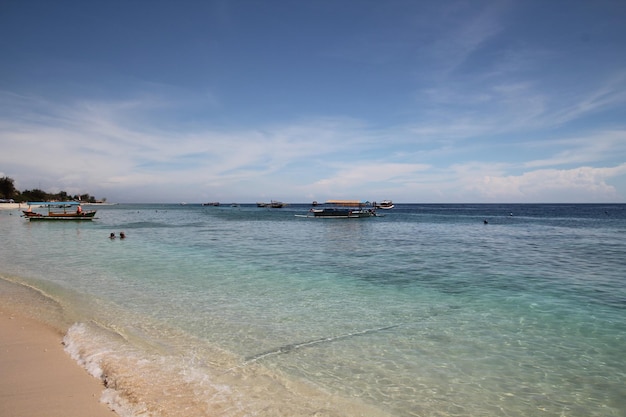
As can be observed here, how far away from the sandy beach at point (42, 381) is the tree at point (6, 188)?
6560 inches

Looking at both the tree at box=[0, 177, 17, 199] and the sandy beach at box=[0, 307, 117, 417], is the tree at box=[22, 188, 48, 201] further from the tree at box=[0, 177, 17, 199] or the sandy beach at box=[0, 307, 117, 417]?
the sandy beach at box=[0, 307, 117, 417]

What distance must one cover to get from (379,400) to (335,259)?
14.8 metres

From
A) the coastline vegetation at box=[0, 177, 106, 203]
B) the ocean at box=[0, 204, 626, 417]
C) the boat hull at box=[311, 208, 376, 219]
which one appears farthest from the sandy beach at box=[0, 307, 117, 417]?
the coastline vegetation at box=[0, 177, 106, 203]

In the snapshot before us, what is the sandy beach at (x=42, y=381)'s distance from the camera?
16.1 feet

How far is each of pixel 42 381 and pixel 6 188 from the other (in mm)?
172163

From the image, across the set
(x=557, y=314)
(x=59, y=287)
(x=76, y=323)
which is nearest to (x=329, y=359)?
(x=76, y=323)

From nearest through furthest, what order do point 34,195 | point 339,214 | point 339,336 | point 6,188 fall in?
point 339,336 < point 339,214 < point 6,188 < point 34,195

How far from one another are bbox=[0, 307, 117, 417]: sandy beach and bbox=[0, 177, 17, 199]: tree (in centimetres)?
16663

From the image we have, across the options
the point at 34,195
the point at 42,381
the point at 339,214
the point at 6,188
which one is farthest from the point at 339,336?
the point at 34,195

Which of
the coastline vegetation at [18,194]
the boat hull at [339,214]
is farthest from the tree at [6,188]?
the boat hull at [339,214]

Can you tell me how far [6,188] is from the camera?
13575cm

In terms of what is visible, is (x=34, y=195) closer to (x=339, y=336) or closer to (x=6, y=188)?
(x=6, y=188)

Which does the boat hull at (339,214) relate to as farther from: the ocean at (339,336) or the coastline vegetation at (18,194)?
the coastline vegetation at (18,194)

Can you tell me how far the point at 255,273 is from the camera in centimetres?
1594
